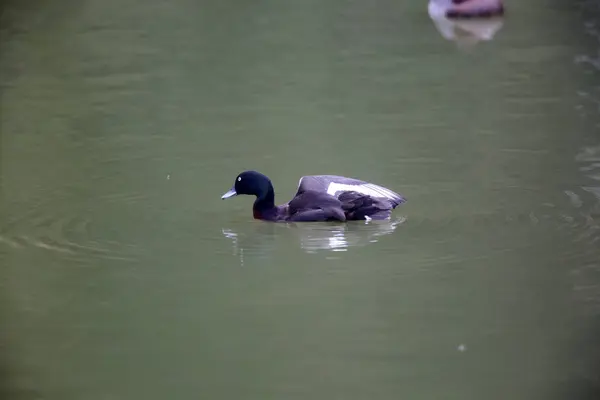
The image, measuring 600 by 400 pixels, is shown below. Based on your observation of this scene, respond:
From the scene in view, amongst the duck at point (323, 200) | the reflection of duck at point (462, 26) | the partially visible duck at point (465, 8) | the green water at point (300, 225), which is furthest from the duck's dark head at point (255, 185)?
the partially visible duck at point (465, 8)

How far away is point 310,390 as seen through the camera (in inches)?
177

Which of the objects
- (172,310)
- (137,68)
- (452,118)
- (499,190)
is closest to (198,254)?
(172,310)

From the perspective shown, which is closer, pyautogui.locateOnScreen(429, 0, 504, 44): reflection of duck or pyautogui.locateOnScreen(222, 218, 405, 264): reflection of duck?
pyautogui.locateOnScreen(222, 218, 405, 264): reflection of duck

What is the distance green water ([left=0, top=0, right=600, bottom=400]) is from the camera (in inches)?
188

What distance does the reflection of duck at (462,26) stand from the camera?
12.3 meters

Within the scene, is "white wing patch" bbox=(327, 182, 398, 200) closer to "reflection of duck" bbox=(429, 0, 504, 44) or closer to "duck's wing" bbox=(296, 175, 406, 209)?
"duck's wing" bbox=(296, 175, 406, 209)

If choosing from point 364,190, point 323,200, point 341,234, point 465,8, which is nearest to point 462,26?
point 465,8

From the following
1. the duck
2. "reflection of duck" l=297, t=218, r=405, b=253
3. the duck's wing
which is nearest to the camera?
"reflection of duck" l=297, t=218, r=405, b=253

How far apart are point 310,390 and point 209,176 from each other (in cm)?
346

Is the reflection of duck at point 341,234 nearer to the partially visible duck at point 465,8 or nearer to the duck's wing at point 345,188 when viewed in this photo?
the duck's wing at point 345,188

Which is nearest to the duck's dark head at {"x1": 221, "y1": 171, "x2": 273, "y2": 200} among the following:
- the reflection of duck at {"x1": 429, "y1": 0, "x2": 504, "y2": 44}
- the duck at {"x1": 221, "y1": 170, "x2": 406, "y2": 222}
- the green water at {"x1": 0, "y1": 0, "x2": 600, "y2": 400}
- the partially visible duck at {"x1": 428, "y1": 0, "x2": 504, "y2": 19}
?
the duck at {"x1": 221, "y1": 170, "x2": 406, "y2": 222}

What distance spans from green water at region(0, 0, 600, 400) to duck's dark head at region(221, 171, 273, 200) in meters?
0.20

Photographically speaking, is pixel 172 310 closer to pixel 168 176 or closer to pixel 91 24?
pixel 168 176

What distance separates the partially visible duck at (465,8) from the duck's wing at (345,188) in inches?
283
